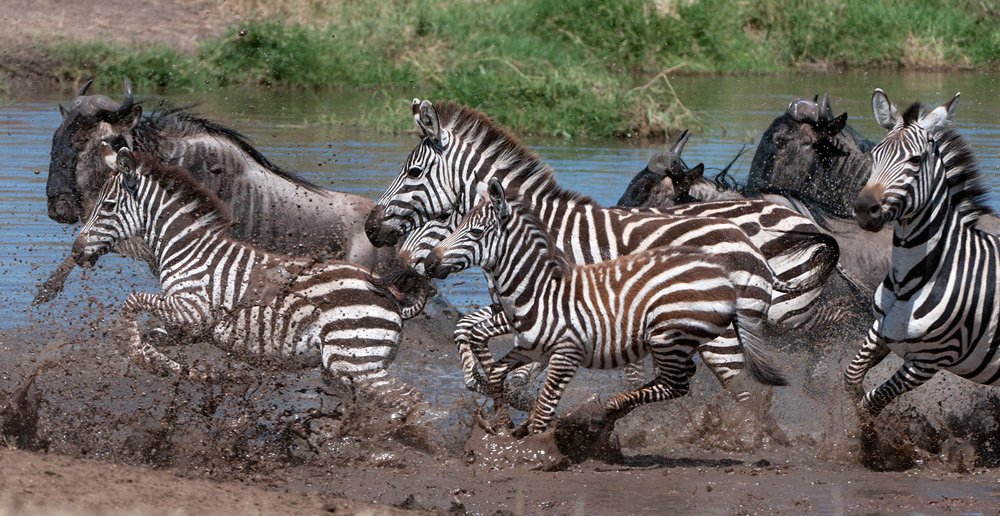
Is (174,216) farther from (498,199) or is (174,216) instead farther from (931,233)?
(931,233)

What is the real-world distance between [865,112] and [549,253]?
1527 cm

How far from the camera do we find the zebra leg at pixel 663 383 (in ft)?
21.8

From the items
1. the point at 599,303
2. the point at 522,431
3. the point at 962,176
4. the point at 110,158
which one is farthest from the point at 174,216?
the point at 962,176

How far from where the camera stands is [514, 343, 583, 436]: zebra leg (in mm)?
6727

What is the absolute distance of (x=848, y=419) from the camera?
7.32m

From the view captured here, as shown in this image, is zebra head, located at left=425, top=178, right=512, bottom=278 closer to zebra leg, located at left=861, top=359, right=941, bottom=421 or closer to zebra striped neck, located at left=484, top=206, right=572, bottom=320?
zebra striped neck, located at left=484, top=206, right=572, bottom=320

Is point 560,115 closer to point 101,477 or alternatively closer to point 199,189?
point 199,189

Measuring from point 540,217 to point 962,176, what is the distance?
2.36 metres

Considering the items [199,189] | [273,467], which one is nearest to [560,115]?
[199,189]

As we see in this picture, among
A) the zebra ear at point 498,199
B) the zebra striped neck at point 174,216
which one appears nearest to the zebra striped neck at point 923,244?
the zebra ear at point 498,199

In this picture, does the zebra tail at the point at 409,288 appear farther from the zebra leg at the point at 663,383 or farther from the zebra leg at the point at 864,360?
the zebra leg at the point at 864,360

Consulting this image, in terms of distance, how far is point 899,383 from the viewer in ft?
22.6

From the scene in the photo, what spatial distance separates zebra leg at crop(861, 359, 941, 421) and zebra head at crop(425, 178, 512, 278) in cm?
220

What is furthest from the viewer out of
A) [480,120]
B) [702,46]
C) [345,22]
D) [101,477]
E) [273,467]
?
[702,46]
